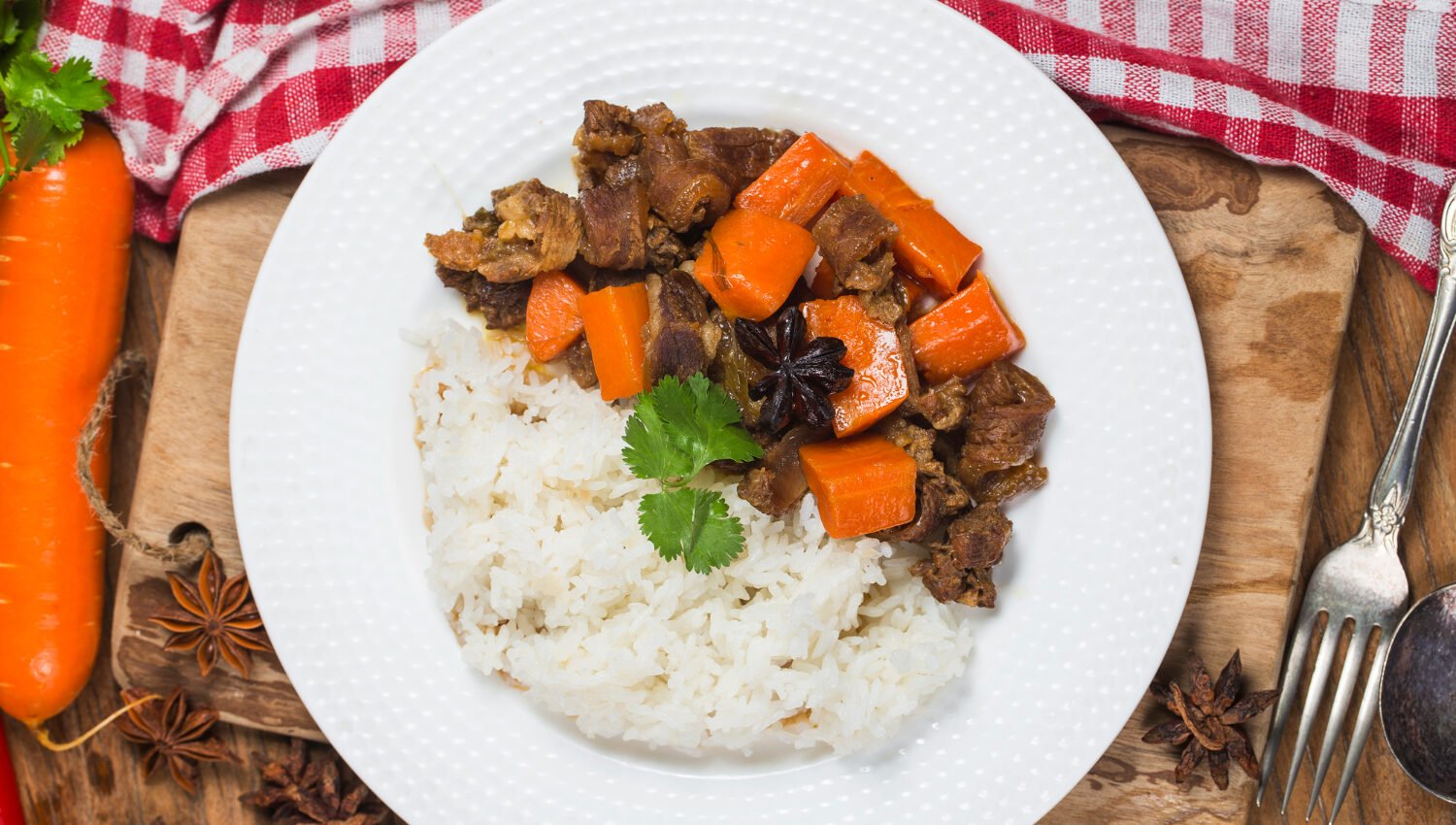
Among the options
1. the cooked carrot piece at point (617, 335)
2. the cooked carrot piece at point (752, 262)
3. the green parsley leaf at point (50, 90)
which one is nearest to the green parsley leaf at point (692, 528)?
the cooked carrot piece at point (617, 335)

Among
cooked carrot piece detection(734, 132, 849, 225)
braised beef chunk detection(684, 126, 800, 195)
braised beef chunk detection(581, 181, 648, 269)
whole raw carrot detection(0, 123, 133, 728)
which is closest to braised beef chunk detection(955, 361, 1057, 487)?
cooked carrot piece detection(734, 132, 849, 225)

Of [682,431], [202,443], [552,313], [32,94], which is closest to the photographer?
[682,431]

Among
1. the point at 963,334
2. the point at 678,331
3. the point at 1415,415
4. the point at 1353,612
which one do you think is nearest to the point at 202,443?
the point at 678,331

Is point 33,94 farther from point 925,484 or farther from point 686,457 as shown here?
point 925,484

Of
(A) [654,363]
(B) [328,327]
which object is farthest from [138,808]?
(A) [654,363]

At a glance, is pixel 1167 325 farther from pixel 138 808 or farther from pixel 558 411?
pixel 138 808

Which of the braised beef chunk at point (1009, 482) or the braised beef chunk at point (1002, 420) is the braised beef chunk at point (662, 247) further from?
the braised beef chunk at point (1009, 482)
